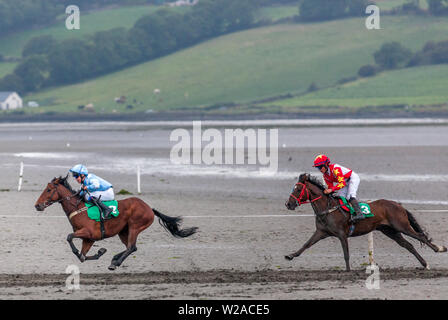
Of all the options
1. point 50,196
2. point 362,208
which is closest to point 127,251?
point 50,196

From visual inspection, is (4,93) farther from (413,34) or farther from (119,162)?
(119,162)

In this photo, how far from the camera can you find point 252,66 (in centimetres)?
15438

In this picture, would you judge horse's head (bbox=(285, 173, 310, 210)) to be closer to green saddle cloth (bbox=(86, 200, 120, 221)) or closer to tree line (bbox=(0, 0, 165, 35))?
green saddle cloth (bbox=(86, 200, 120, 221))

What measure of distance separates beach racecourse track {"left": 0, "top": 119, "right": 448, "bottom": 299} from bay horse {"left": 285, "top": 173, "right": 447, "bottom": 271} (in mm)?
706

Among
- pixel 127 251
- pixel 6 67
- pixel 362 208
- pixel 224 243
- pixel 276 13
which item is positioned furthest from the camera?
pixel 276 13

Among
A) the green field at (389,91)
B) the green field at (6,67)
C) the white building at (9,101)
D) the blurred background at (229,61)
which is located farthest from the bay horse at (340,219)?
the green field at (6,67)

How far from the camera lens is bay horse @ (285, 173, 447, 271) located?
1720 cm

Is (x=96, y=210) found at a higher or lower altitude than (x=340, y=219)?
higher

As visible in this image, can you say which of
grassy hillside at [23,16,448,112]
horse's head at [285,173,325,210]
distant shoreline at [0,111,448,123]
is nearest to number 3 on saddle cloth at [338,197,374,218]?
horse's head at [285,173,325,210]

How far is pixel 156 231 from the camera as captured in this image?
22578 millimetres

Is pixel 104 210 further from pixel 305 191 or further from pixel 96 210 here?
pixel 305 191

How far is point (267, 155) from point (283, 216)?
1019 inches

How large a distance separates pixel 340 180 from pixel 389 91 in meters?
113
